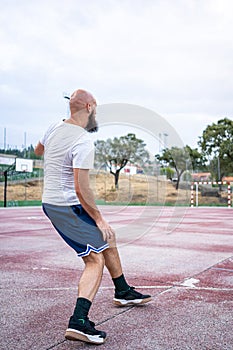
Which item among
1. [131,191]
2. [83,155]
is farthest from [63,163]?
[131,191]

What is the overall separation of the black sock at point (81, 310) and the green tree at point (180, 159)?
25795mm

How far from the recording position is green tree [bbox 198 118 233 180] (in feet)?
99.7

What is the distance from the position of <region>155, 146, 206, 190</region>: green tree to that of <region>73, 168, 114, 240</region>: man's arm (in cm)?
2562

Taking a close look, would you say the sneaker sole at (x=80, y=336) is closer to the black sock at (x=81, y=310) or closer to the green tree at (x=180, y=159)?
the black sock at (x=81, y=310)

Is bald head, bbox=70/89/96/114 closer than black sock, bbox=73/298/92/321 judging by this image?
No

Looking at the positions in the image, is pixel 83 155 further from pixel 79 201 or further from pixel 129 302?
pixel 129 302

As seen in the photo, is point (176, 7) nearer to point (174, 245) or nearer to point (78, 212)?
point (174, 245)

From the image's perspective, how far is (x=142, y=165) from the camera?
2698 cm

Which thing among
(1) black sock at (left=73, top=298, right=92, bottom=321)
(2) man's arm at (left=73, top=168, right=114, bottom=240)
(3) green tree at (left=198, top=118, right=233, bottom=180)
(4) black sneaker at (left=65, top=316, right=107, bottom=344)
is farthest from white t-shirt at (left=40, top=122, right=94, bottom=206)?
(3) green tree at (left=198, top=118, right=233, bottom=180)

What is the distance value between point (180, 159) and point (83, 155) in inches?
1139

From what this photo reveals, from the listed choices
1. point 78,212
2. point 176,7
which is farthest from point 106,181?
point 78,212

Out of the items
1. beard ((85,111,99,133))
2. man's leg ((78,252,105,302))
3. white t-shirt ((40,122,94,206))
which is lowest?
man's leg ((78,252,105,302))

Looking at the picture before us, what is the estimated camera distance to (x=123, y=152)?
26.0 meters

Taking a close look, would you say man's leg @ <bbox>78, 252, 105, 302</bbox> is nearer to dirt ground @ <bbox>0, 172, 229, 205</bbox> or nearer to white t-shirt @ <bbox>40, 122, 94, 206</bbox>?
white t-shirt @ <bbox>40, 122, 94, 206</bbox>
